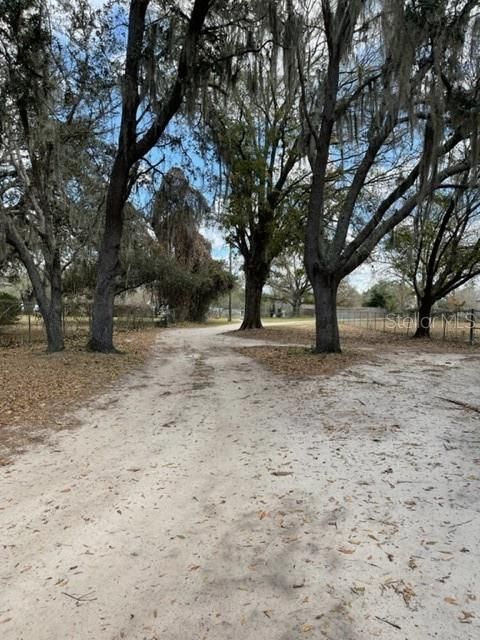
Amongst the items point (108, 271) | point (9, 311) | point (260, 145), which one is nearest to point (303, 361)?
point (108, 271)

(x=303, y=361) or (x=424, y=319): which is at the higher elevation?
(x=424, y=319)

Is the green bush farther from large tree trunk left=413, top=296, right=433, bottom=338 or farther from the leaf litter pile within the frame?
large tree trunk left=413, top=296, right=433, bottom=338

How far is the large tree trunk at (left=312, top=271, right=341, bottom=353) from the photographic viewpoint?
30.4ft

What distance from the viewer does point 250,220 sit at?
1576 centimetres

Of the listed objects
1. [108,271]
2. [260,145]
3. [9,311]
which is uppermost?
[260,145]

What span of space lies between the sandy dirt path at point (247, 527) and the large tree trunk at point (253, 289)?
13.3 m

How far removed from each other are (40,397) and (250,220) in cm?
1182

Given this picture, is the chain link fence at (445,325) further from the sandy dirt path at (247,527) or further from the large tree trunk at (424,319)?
the sandy dirt path at (247,527)

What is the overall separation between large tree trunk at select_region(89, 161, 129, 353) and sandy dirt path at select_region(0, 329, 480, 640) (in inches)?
186

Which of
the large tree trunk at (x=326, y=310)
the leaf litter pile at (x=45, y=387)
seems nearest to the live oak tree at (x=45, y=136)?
the leaf litter pile at (x=45, y=387)

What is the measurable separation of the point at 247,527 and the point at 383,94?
26.7 feet

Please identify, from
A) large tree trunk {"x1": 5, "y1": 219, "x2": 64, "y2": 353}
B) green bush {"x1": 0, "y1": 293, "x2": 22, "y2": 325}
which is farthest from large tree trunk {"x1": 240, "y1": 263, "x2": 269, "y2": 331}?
large tree trunk {"x1": 5, "y1": 219, "x2": 64, "y2": 353}

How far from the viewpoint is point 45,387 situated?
5980mm

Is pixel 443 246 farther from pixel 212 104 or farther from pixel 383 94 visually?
pixel 212 104
